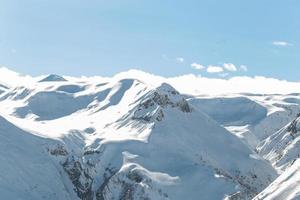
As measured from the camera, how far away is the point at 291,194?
19912cm
